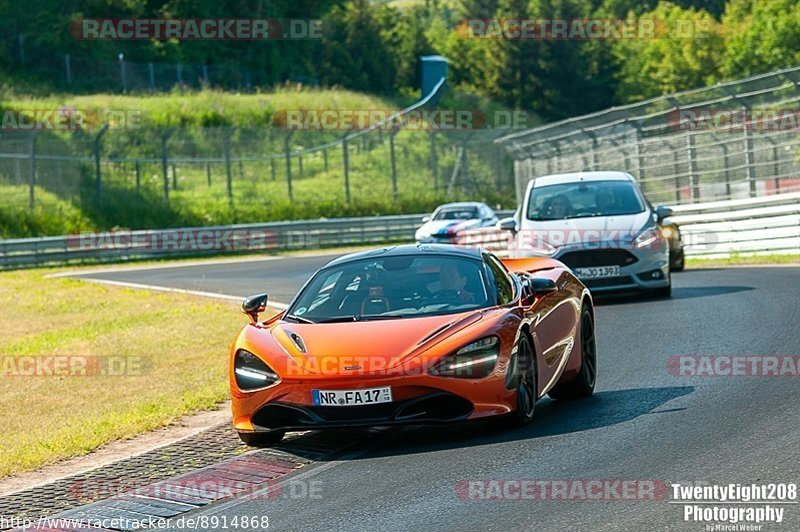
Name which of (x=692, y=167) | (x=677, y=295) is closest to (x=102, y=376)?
(x=677, y=295)

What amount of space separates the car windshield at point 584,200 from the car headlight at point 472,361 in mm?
9902

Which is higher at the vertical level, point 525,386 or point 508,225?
point 508,225

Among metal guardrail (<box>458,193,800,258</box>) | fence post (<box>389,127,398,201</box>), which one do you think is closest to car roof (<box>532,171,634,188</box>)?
metal guardrail (<box>458,193,800,258</box>)

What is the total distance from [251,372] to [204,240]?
3022cm

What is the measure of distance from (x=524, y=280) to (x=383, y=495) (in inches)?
137

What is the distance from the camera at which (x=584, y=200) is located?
753 inches

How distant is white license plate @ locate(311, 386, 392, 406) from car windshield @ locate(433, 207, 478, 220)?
2720 cm

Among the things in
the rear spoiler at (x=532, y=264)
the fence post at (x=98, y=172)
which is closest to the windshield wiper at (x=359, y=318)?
the rear spoiler at (x=532, y=264)

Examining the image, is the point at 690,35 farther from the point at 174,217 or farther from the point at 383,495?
the point at 383,495

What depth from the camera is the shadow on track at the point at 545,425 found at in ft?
29.7

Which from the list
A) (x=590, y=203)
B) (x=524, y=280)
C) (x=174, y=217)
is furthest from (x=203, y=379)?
(x=174, y=217)

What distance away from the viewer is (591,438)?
348 inches

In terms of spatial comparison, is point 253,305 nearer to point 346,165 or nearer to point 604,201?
point 604,201

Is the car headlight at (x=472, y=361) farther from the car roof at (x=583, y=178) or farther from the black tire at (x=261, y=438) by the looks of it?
the car roof at (x=583, y=178)
